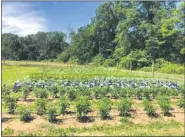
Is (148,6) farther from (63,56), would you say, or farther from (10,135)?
(10,135)

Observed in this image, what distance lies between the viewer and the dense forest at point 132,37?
3550cm

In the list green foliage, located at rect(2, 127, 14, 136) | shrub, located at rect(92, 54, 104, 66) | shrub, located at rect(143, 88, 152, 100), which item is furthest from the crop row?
shrub, located at rect(92, 54, 104, 66)

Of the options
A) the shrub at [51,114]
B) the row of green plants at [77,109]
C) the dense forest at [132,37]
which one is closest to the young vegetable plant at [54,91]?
the row of green plants at [77,109]

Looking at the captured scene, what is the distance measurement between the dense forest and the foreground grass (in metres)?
26.6

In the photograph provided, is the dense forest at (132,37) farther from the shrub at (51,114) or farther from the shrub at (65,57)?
the shrub at (51,114)

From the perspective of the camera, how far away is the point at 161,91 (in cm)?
1272

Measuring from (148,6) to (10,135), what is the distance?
34468 mm

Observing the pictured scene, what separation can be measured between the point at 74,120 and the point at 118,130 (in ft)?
4.19

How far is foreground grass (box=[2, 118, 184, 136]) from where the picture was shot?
307 inches

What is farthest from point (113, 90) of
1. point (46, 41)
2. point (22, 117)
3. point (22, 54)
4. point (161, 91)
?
point (46, 41)

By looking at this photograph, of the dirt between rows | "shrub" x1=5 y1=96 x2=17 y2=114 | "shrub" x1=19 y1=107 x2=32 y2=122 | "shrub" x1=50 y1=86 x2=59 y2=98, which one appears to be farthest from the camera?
"shrub" x1=50 y1=86 x2=59 y2=98

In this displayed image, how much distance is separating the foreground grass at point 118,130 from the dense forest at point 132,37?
2664 cm

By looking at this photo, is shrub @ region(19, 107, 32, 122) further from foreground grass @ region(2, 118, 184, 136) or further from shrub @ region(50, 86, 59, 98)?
shrub @ region(50, 86, 59, 98)

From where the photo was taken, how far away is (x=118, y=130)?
324 inches
